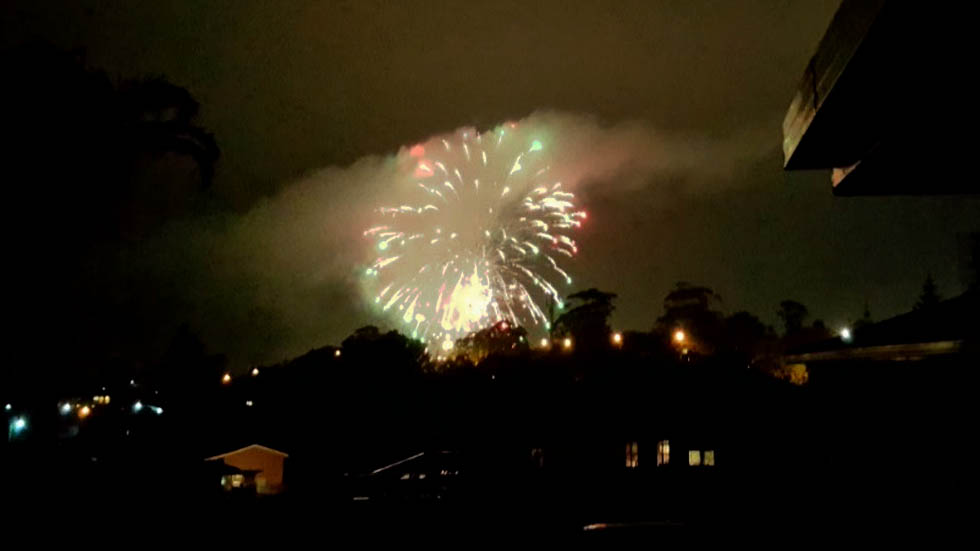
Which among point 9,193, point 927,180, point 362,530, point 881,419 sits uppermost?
point 9,193

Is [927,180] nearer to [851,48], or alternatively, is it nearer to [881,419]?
[851,48]

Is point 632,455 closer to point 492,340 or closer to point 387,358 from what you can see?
point 387,358

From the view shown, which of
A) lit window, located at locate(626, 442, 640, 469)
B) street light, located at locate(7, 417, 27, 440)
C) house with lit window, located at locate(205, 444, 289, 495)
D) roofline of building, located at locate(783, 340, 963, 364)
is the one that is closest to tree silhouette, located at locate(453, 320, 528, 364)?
house with lit window, located at locate(205, 444, 289, 495)

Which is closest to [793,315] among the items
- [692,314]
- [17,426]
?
[692,314]

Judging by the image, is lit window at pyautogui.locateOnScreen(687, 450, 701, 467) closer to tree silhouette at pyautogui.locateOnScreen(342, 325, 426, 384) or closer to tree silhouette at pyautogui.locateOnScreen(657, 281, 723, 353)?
tree silhouette at pyautogui.locateOnScreen(342, 325, 426, 384)

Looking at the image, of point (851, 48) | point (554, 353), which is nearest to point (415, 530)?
point (851, 48)

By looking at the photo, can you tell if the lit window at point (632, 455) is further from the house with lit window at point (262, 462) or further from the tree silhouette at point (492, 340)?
the tree silhouette at point (492, 340)
